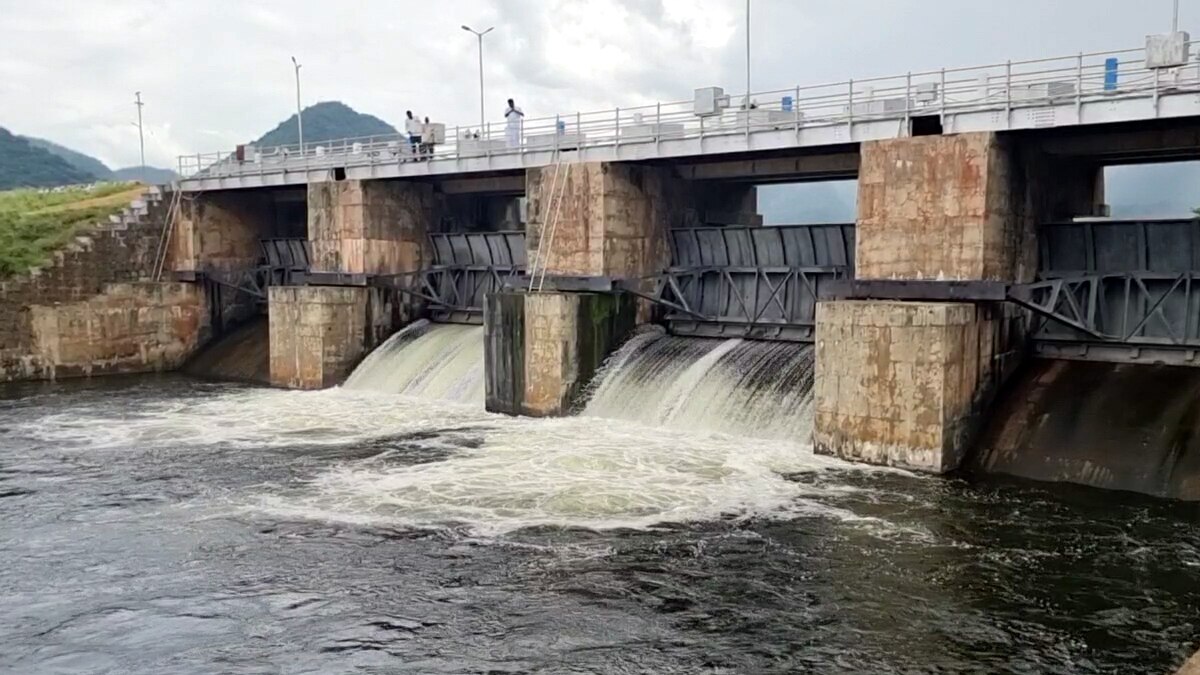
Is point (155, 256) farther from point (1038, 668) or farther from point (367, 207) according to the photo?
point (1038, 668)

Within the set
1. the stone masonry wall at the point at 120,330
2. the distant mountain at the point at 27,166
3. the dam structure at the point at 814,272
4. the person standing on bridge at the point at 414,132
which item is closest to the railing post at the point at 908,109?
the dam structure at the point at 814,272

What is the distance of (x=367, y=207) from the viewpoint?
35031 millimetres

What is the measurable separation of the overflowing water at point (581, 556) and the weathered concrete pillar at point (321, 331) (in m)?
9.18

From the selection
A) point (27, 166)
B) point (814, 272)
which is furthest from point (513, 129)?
point (27, 166)

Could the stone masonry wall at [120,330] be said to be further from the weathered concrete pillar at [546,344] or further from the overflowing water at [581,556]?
the weathered concrete pillar at [546,344]

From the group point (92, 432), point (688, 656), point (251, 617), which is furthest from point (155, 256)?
point (688, 656)

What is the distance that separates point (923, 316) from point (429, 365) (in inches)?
670

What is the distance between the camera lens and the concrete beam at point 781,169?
85.5 ft

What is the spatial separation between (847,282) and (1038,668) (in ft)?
37.6

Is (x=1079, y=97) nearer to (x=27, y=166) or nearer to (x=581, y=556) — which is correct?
(x=581, y=556)

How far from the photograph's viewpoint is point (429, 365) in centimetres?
3231

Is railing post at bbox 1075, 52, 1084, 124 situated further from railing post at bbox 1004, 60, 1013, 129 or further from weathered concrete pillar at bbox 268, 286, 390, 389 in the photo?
weathered concrete pillar at bbox 268, 286, 390, 389

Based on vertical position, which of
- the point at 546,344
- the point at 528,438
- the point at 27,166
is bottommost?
the point at 528,438

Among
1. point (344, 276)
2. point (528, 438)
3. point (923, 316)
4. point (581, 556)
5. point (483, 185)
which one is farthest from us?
point (483, 185)
